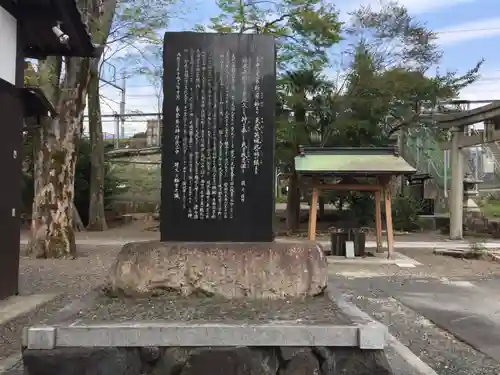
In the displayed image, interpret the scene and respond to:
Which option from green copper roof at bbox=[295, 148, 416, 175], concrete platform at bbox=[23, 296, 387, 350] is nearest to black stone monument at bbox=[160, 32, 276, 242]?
concrete platform at bbox=[23, 296, 387, 350]

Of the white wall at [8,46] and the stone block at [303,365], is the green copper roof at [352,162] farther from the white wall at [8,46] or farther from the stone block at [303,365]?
the stone block at [303,365]

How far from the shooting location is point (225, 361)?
434cm

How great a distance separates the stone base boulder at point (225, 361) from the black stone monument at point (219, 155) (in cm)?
164

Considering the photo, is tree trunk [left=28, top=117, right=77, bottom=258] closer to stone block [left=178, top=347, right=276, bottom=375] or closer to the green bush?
stone block [left=178, top=347, right=276, bottom=375]

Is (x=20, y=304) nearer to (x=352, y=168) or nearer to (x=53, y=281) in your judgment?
(x=53, y=281)

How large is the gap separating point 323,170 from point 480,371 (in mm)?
10174

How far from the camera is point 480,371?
5.80 m

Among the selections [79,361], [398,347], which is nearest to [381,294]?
[398,347]

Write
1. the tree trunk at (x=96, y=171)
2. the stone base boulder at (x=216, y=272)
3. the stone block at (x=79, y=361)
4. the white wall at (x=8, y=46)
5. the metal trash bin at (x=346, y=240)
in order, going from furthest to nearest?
the tree trunk at (x=96, y=171) → the metal trash bin at (x=346, y=240) → the white wall at (x=8, y=46) → the stone base boulder at (x=216, y=272) → the stone block at (x=79, y=361)

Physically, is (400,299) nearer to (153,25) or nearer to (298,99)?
(153,25)

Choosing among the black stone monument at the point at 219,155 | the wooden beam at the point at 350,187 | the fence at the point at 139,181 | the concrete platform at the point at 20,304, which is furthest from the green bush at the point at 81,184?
the black stone monument at the point at 219,155

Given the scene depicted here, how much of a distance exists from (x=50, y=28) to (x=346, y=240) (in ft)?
33.6

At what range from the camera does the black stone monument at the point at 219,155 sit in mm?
5820

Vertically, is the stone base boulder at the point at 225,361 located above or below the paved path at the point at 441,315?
above
